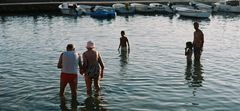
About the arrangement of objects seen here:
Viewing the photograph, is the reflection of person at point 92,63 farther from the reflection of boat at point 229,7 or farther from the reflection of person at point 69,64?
the reflection of boat at point 229,7

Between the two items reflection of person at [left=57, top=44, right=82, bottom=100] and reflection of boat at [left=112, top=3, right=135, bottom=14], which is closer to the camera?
reflection of person at [left=57, top=44, right=82, bottom=100]

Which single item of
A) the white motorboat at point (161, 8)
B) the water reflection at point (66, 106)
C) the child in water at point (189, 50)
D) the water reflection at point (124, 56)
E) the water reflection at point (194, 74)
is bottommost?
the water reflection at point (194, 74)

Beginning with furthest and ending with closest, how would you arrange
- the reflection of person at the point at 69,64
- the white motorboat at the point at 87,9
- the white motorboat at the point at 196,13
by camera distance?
the white motorboat at the point at 87,9 → the white motorboat at the point at 196,13 → the reflection of person at the point at 69,64

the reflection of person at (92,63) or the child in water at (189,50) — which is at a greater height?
the reflection of person at (92,63)

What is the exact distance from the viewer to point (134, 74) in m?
20.1

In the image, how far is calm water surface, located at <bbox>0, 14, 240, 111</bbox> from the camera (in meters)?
14.9

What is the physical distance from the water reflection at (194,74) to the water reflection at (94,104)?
15.7ft

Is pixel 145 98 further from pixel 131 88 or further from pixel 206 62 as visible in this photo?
pixel 206 62

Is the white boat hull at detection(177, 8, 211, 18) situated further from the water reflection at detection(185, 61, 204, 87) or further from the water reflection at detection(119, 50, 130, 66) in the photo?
the water reflection at detection(185, 61, 204, 87)

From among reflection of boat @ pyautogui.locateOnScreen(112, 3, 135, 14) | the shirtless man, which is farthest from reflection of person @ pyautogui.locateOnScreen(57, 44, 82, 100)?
reflection of boat @ pyautogui.locateOnScreen(112, 3, 135, 14)

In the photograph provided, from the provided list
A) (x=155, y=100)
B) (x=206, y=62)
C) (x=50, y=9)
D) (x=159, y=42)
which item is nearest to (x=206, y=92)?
(x=155, y=100)

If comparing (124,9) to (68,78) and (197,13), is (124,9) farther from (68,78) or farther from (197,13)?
(68,78)

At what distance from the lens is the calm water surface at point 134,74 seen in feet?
49.0

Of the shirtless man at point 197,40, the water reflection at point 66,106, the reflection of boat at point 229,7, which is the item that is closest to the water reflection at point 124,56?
the shirtless man at point 197,40
